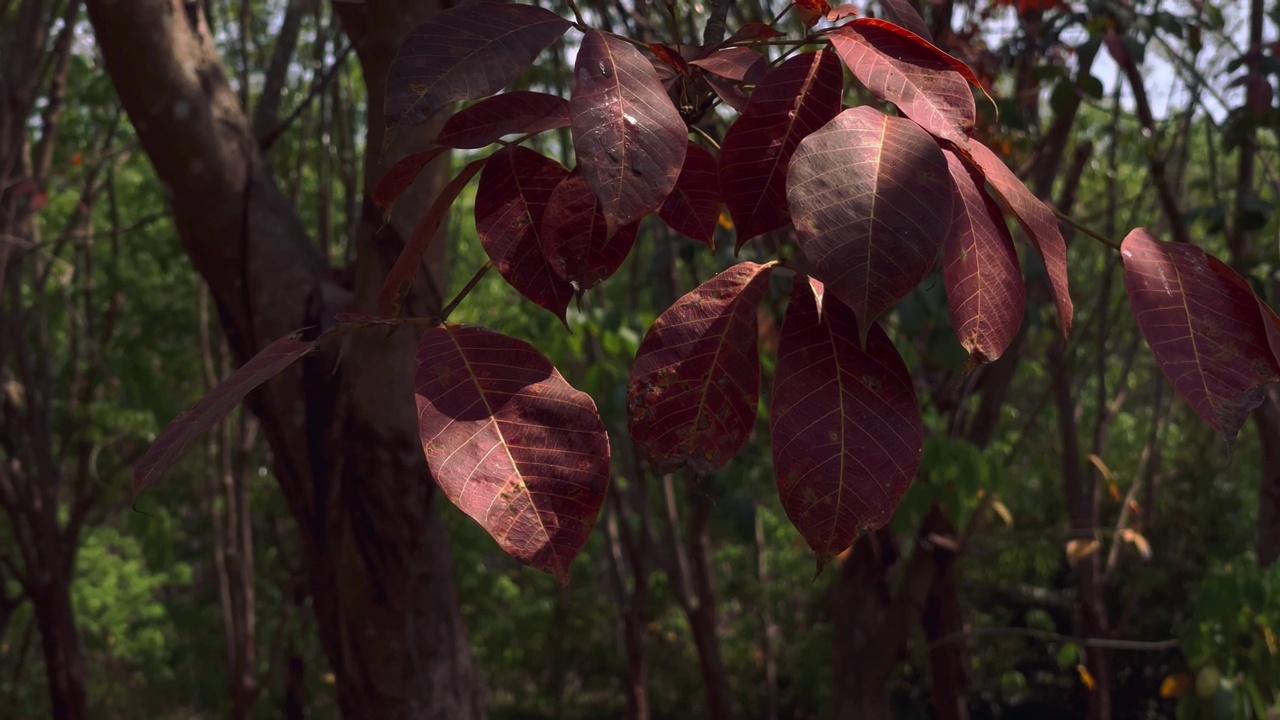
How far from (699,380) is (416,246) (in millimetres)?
211

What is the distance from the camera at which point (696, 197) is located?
68 centimetres

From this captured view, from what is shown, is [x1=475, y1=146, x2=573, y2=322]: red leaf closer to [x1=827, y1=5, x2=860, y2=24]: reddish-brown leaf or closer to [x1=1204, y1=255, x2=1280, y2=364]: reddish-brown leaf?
[x1=827, y1=5, x2=860, y2=24]: reddish-brown leaf

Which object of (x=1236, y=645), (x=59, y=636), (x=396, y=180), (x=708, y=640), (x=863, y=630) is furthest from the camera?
(x=59, y=636)

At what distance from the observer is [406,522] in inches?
68.7

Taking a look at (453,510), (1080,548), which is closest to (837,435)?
(1080,548)

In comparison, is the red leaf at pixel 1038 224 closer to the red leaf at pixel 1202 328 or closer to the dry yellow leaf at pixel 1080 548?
the red leaf at pixel 1202 328

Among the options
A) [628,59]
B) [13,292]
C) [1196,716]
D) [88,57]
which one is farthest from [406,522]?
[88,57]

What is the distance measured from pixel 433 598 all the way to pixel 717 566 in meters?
7.50

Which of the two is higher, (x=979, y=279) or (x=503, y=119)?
(x=503, y=119)

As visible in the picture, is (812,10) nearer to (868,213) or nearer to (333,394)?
(868,213)

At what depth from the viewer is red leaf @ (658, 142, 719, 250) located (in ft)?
2.21

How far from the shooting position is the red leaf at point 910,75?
1.69 ft

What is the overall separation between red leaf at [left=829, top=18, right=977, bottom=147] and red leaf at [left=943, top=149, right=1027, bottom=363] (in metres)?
0.03

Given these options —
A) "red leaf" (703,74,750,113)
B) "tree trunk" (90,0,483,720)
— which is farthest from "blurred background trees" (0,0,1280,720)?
"red leaf" (703,74,750,113)
